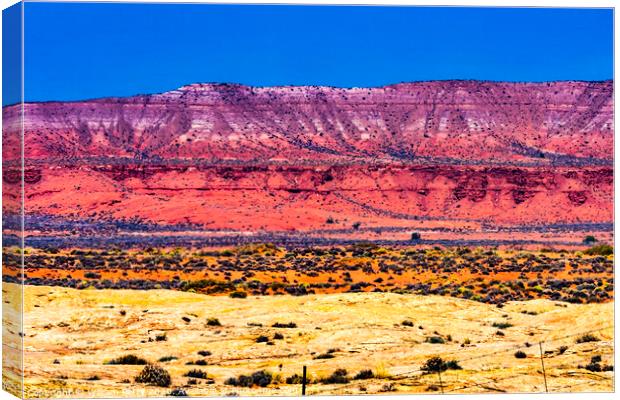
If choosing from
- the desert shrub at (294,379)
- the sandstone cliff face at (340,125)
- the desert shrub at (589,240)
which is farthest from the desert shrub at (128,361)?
the sandstone cliff face at (340,125)

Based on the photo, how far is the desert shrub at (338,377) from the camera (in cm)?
1564

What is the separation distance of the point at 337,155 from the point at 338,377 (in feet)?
145

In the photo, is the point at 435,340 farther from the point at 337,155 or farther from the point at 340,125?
the point at 340,125

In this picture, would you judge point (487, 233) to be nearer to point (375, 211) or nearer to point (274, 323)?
point (375, 211)

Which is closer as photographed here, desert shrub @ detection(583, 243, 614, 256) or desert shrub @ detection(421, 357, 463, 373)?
desert shrub @ detection(421, 357, 463, 373)

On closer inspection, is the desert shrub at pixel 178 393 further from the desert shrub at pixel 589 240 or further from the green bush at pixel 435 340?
the desert shrub at pixel 589 240

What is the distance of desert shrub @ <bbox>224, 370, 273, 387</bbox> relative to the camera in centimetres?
1551

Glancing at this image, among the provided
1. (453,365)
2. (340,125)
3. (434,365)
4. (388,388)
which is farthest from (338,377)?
(340,125)

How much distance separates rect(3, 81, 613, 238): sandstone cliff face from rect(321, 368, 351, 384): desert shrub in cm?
3533

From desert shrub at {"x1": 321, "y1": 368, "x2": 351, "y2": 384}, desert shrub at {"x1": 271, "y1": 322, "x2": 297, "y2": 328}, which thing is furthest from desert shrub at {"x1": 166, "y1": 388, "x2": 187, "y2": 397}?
desert shrub at {"x1": 271, "y1": 322, "x2": 297, "y2": 328}

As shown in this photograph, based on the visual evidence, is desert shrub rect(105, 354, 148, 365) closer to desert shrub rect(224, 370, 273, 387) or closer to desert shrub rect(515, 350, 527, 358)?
desert shrub rect(224, 370, 273, 387)

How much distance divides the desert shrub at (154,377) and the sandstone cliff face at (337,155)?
3573 centimetres

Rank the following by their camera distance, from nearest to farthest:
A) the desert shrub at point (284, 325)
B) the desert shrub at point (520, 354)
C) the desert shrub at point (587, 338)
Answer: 1. the desert shrub at point (520, 354)
2. the desert shrub at point (587, 338)
3. the desert shrub at point (284, 325)

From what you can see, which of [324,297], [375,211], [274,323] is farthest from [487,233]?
[274,323]
